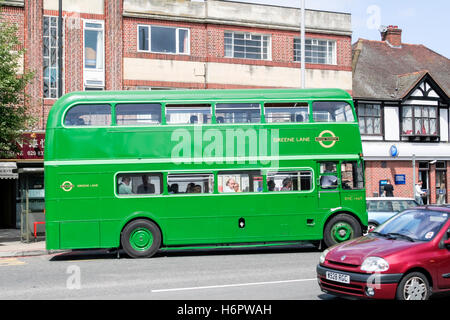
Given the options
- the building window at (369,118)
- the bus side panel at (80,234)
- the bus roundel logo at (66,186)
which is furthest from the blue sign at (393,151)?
the bus roundel logo at (66,186)

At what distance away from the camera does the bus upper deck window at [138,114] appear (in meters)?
13.8

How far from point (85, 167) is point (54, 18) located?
42.8ft

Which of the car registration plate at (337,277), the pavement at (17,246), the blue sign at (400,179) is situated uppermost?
the blue sign at (400,179)

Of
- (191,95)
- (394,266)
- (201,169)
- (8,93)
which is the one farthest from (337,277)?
(8,93)

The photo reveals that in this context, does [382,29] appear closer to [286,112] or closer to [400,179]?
[400,179]

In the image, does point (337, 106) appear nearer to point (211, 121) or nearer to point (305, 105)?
point (305, 105)

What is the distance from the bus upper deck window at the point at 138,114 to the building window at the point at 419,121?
72.5ft

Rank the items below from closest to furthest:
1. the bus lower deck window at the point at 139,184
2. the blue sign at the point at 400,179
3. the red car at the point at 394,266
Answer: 1. the red car at the point at 394,266
2. the bus lower deck window at the point at 139,184
3. the blue sign at the point at 400,179

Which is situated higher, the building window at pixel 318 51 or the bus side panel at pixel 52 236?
the building window at pixel 318 51

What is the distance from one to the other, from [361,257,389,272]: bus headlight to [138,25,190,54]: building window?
794 inches

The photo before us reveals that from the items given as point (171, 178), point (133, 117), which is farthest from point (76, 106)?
point (171, 178)

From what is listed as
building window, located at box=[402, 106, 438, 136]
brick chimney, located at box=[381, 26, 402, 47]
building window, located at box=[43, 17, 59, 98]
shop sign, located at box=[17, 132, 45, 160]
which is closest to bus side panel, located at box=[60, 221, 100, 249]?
shop sign, located at box=[17, 132, 45, 160]

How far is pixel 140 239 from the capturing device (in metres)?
13.8

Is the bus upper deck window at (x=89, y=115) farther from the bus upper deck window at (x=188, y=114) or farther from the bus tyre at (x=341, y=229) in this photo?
the bus tyre at (x=341, y=229)
